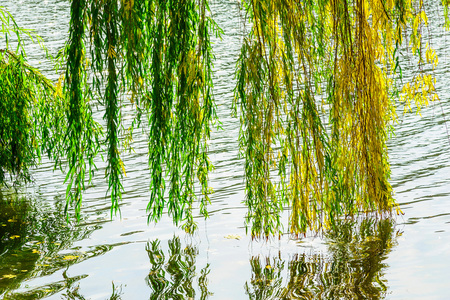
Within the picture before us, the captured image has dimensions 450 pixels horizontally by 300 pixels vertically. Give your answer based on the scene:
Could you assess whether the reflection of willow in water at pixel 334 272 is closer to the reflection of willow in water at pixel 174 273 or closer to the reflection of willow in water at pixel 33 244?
the reflection of willow in water at pixel 174 273

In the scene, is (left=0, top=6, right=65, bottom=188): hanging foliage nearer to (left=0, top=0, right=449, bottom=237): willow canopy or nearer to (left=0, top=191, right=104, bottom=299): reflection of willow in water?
(left=0, top=191, right=104, bottom=299): reflection of willow in water

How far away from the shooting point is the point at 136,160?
11109mm

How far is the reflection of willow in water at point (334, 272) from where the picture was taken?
6.05 m

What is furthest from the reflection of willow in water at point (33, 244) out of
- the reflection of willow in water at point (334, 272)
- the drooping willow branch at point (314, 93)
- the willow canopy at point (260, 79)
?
the drooping willow branch at point (314, 93)

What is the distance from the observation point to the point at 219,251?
23.6ft

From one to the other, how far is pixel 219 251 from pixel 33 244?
2.45m

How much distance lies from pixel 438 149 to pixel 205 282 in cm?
584

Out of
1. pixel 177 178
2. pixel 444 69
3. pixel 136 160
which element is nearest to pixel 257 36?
pixel 177 178

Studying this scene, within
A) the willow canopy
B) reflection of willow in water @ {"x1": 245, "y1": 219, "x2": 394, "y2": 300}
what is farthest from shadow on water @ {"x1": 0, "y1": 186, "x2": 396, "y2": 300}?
the willow canopy

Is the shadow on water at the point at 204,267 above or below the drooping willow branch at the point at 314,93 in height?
below

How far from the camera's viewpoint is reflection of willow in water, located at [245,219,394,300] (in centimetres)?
605

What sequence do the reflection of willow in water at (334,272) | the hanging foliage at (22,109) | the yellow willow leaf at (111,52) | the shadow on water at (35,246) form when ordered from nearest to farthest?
the yellow willow leaf at (111,52) < the reflection of willow in water at (334,272) < the shadow on water at (35,246) < the hanging foliage at (22,109)

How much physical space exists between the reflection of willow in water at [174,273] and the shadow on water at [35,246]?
0.49m

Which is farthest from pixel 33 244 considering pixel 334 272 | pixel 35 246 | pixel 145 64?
pixel 145 64
